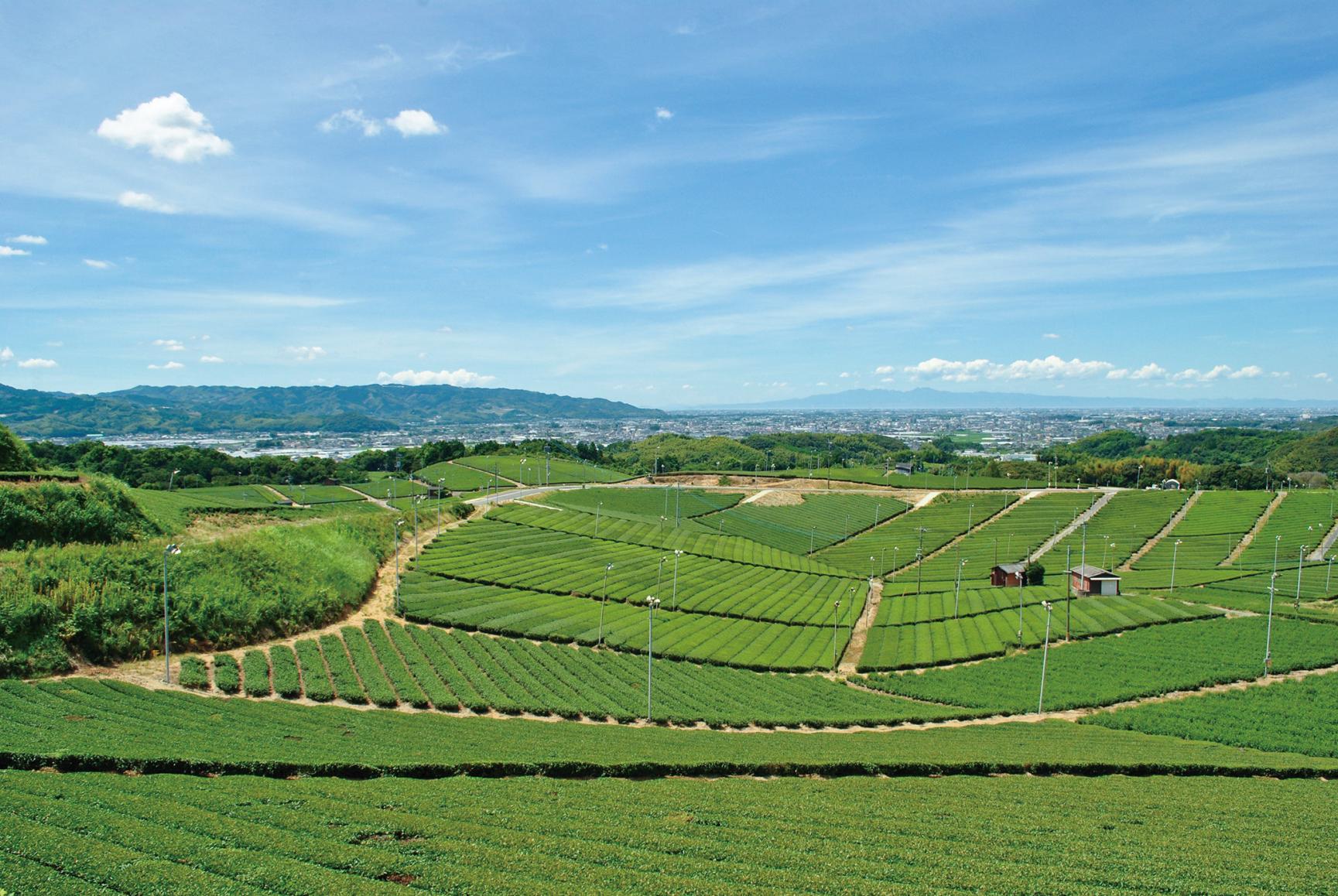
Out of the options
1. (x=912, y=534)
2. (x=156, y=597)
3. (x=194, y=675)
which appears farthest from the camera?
(x=912, y=534)

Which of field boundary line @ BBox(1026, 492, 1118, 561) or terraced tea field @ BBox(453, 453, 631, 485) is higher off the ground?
terraced tea field @ BBox(453, 453, 631, 485)

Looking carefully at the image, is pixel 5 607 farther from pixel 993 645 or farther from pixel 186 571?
pixel 993 645

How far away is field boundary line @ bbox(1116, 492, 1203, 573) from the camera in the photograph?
85219 millimetres

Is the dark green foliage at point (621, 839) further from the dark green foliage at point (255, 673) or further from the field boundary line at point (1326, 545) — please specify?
the field boundary line at point (1326, 545)

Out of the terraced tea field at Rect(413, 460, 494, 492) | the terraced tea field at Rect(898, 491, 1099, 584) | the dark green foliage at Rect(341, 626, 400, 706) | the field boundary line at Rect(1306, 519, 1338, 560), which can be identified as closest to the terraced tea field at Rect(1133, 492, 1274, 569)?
the field boundary line at Rect(1306, 519, 1338, 560)

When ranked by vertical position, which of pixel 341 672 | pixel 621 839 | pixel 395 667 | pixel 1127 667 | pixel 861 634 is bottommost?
pixel 861 634

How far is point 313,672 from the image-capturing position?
36062mm

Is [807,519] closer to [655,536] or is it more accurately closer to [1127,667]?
[655,536]

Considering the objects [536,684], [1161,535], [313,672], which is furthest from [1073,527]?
[313,672]

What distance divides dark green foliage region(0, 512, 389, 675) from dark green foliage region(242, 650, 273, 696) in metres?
2.70

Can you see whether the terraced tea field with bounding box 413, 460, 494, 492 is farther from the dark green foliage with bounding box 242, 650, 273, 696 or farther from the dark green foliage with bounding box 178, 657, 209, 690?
the dark green foliage with bounding box 178, 657, 209, 690

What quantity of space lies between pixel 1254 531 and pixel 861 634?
68538mm

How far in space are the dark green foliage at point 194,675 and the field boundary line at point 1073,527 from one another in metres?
82.0

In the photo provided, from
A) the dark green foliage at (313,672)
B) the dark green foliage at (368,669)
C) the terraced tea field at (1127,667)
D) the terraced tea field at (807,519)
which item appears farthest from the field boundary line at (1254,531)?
the dark green foliage at (313,672)
